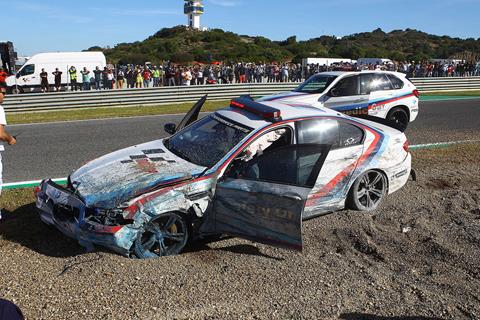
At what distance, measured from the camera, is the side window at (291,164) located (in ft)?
15.7

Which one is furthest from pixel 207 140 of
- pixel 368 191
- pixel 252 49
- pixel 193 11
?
pixel 193 11

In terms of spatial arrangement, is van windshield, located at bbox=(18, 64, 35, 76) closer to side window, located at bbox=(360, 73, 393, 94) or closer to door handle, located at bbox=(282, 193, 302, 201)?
side window, located at bbox=(360, 73, 393, 94)

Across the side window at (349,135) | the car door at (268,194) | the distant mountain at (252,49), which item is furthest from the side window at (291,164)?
the distant mountain at (252,49)

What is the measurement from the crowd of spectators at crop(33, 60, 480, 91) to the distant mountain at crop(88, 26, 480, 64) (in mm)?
21937

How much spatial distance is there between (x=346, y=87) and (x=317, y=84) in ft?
2.52

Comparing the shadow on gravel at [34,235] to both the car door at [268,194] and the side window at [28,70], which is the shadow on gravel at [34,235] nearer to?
the car door at [268,194]

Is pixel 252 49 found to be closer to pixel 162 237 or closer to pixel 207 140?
pixel 207 140

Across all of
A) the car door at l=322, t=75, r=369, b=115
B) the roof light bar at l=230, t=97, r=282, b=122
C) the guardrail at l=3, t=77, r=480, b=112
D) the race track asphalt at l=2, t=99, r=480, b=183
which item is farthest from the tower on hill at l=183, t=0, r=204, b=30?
the roof light bar at l=230, t=97, r=282, b=122

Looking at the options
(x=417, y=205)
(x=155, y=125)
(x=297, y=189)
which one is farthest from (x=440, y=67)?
(x=297, y=189)

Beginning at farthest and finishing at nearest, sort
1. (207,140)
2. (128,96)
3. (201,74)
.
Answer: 1. (201,74)
2. (128,96)
3. (207,140)

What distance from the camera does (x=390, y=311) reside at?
3820 mm

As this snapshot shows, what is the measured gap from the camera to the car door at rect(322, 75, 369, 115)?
1190 centimetres

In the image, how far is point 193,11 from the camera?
9525cm

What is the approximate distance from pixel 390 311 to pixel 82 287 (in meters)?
2.56
